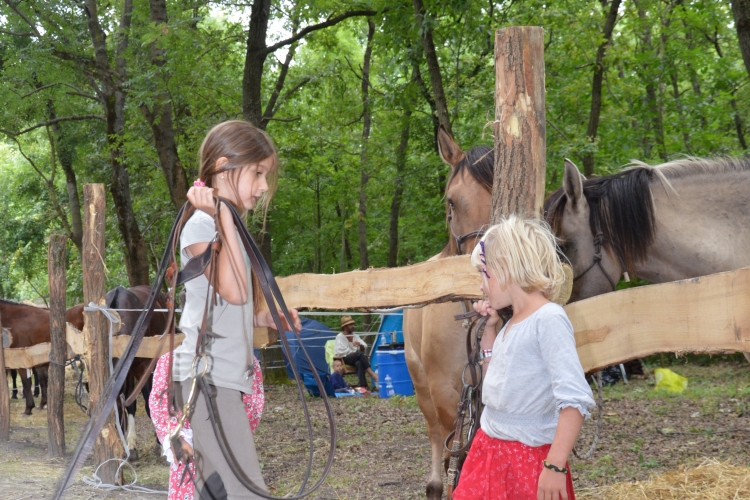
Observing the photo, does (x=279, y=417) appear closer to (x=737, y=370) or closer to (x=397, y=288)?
(x=397, y=288)

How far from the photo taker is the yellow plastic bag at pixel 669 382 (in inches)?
365

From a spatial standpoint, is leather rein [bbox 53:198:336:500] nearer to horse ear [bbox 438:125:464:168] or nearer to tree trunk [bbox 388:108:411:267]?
horse ear [bbox 438:125:464:168]

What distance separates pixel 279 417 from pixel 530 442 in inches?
295

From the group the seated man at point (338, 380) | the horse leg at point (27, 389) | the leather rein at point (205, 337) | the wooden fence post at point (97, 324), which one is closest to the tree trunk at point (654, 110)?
the seated man at point (338, 380)

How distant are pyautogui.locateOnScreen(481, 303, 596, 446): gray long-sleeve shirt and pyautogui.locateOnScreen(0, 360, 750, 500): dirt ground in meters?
2.58

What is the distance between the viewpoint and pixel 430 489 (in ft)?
14.9

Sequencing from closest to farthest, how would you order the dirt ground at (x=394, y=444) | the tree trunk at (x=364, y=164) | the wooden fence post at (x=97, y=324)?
the dirt ground at (x=394, y=444), the wooden fence post at (x=97, y=324), the tree trunk at (x=364, y=164)

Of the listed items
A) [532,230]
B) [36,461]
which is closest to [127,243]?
[36,461]

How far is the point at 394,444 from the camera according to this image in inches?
280

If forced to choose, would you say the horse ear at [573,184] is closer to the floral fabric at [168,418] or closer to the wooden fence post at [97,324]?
the floral fabric at [168,418]

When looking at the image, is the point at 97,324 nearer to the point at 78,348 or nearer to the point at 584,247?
the point at 78,348

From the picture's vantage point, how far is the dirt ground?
17.6ft

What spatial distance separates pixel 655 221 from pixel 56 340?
5.77 meters

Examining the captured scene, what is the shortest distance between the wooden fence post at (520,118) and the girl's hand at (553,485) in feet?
3.41
